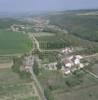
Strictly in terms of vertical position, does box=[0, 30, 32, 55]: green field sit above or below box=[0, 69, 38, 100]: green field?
below

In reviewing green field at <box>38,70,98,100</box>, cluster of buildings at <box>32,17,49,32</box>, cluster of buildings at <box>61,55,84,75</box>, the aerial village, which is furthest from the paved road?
cluster of buildings at <box>32,17,49,32</box>

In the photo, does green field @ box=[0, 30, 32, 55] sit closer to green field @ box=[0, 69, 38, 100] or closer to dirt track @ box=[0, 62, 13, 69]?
dirt track @ box=[0, 62, 13, 69]

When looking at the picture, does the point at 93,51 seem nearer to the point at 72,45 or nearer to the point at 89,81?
the point at 72,45

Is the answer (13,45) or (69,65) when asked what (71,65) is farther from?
(13,45)

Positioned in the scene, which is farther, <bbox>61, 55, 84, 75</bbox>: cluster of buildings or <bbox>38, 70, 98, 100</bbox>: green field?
<bbox>61, 55, 84, 75</bbox>: cluster of buildings

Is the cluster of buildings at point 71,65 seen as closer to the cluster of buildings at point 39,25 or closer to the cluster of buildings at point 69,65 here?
the cluster of buildings at point 69,65

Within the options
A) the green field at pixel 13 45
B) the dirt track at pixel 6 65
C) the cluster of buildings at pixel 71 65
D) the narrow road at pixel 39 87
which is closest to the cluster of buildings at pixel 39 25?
the green field at pixel 13 45
